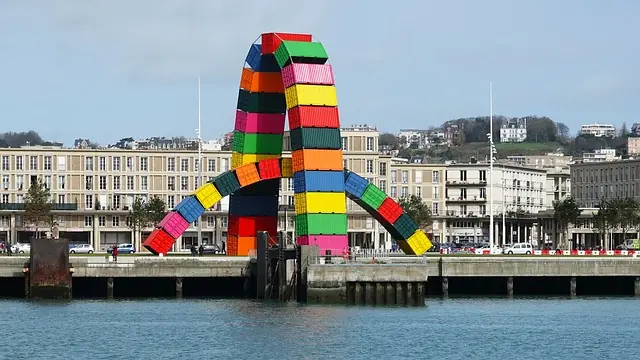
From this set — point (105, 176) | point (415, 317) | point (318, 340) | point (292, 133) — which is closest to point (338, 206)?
point (292, 133)

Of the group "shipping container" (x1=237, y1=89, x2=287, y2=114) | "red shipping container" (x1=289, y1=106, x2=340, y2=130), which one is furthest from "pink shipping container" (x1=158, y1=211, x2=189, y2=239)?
"red shipping container" (x1=289, y1=106, x2=340, y2=130)

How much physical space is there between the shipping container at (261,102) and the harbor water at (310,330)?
1840cm

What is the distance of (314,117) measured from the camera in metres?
109

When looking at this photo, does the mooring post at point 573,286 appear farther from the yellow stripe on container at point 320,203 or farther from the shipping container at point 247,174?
the shipping container at point 247,174

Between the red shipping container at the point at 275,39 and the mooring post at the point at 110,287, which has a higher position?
the red shipping container at the point at 275,39

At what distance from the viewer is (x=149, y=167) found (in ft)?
614

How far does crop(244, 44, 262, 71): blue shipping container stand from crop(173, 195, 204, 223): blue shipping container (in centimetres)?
1053

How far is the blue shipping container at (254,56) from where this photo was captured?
116750mm

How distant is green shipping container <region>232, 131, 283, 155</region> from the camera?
388 ft

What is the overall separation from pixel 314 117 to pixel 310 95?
150cm

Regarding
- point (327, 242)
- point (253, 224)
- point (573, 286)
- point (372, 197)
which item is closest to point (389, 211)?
point (372, 197)

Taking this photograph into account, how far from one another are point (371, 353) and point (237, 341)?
25.5ft

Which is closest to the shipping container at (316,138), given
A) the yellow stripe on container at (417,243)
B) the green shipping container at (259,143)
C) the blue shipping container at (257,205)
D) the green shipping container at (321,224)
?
the green shipping container at (321,224)

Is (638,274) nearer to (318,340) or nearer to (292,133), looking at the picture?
(292,133)
